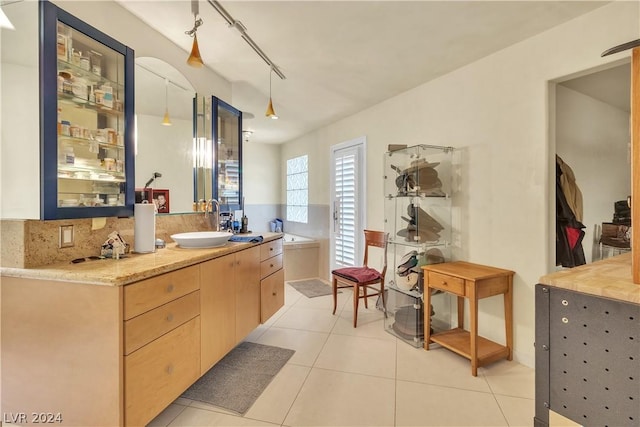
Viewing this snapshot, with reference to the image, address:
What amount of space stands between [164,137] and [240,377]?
188 centimetres

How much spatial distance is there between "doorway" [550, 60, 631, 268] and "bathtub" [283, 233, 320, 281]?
317 cm

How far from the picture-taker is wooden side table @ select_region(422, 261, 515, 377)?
2092 millimetres

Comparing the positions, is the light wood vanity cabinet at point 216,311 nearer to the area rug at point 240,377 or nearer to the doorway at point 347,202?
the area rug at point 240,377

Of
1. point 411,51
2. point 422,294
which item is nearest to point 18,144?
point 411,51

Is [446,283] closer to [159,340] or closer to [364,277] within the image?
[364,277]

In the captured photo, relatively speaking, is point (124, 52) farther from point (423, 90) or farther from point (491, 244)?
point (491, 244)

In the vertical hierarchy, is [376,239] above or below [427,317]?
above

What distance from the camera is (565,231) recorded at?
7.54 ft

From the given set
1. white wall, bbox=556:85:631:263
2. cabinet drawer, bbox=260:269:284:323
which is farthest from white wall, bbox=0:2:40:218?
white wall, bbox=556:85:631:263

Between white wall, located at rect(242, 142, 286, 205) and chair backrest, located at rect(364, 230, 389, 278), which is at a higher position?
white wall, located at rect(242, 142, 286, 205)

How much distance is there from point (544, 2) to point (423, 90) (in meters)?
1.28

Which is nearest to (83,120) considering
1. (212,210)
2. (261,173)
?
(212,210)

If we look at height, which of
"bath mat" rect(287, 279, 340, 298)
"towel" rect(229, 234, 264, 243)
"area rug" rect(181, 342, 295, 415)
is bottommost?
"area rug" rect(181, 342, 295, 415)

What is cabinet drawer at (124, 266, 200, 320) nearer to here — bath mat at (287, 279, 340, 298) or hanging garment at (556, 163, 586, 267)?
bath mat at (287, 279, 340, 298)
